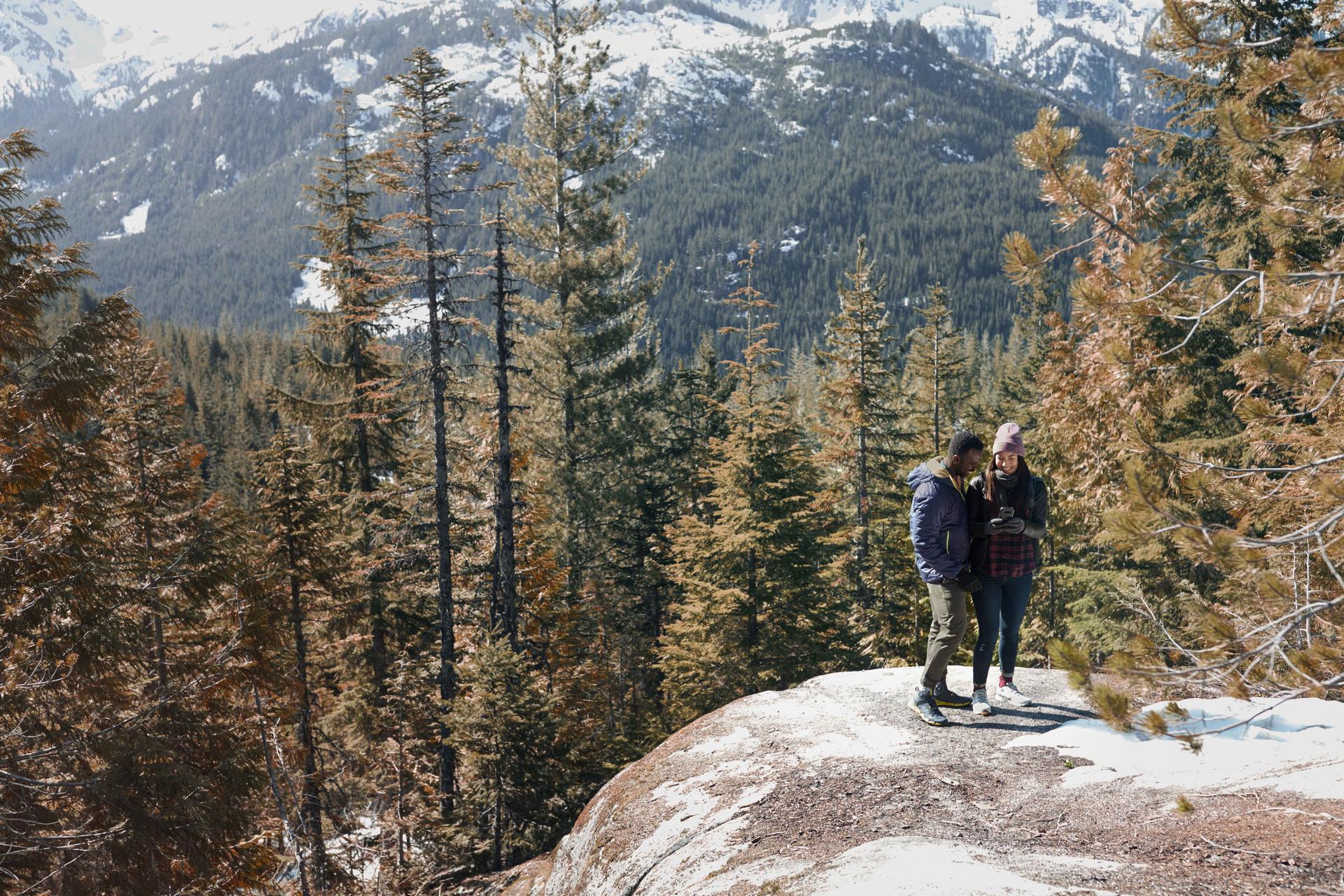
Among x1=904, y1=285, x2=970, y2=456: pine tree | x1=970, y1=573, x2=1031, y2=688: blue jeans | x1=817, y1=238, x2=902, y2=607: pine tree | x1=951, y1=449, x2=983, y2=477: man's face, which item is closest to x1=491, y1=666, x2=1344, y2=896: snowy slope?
Result: x1=970, y1=573, x2=1031, y2=688: blue jeans

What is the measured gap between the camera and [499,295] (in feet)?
50.5

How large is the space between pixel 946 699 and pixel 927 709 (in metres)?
0.34

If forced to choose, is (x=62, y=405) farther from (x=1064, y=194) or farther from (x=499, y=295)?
(x=1064, y=194)

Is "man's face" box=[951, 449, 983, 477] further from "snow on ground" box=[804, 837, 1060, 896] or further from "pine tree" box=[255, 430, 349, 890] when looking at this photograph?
"pine tree" box=[255, 430, 349, 890]

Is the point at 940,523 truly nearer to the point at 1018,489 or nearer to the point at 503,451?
the point at 1018,489

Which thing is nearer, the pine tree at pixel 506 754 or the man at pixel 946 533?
the man at pixel 946 533

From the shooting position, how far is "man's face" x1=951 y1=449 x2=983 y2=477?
6.07m

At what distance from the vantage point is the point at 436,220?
14.7 metres

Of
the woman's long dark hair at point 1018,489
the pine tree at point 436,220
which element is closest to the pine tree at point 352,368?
the pine tree at point 436,220

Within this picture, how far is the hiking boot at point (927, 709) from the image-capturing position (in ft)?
21.6

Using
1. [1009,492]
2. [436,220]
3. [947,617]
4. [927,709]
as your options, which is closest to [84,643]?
[927,709]

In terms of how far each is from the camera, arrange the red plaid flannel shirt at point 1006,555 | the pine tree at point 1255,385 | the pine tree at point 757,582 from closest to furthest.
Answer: the pine tree at point 1255,385
the red plaid flannel shirt at point 1006,555
the pine tree at point 757,582

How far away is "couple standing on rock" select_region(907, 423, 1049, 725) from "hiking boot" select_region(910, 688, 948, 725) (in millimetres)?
13

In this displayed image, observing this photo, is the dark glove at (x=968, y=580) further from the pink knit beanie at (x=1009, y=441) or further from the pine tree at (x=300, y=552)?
the pine tree at (x=300, y=552)
